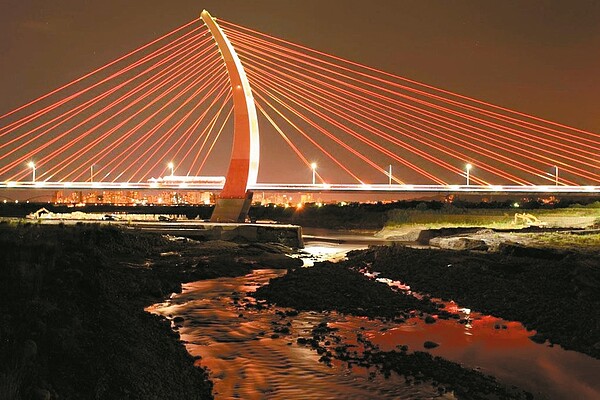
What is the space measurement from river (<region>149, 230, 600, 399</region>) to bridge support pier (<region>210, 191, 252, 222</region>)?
2132cm

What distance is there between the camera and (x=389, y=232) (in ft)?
151

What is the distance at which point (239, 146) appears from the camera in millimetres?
35375

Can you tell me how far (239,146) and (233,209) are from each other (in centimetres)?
369

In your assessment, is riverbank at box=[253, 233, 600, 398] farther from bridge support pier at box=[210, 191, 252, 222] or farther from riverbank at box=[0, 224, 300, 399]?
bridge support pier at box=[210, 191, 252, 222]

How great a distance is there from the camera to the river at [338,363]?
25.0 ft

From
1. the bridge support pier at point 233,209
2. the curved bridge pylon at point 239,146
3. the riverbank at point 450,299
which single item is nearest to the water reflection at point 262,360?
the riverbank at point 450,299

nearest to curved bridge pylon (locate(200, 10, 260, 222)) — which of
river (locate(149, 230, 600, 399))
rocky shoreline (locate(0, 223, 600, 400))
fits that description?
rocky shoreline (locate(0, 223, 600, 400))

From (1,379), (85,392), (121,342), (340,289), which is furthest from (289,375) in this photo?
(340,289)

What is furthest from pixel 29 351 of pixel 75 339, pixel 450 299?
pixel 450 299

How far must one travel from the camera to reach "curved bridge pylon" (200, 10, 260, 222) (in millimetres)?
34719

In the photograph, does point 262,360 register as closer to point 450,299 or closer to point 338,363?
point 338,363

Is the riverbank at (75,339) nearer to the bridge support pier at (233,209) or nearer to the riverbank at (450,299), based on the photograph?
the riverbank at (450,299)

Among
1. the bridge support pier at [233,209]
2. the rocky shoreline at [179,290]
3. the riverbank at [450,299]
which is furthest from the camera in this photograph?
the bridge support pier at [233,209]

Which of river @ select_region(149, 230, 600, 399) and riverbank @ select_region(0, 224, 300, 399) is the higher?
riverbank @ select_region(0, 224, 300, 399)
